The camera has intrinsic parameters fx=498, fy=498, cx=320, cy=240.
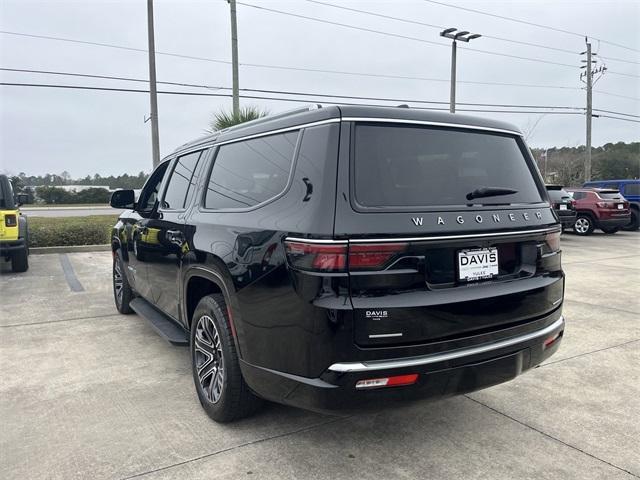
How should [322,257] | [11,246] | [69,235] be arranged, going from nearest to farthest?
[322,257] < [11,246] < [69,235]

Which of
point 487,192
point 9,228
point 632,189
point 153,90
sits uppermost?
point 153,90

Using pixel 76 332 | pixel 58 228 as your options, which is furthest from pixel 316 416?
pixel 58 228

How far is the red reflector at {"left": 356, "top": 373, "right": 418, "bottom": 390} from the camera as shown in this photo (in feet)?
7.41

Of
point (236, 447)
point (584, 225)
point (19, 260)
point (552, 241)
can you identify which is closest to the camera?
point (236, 447)

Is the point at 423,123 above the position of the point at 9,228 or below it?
above

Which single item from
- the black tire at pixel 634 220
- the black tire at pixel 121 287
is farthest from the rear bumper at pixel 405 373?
the black tire at pixel 634 220

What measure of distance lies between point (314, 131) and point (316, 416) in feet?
6.11

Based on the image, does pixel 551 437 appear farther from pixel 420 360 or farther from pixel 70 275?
pixel 70 275

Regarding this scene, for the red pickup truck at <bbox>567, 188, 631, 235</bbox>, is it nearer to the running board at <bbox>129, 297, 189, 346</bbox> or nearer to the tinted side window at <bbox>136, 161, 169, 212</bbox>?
the tinted side window at <bbox>136, 161, 169, 212</bbox>

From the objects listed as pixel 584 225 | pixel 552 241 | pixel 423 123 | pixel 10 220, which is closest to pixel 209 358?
pixel 423 123

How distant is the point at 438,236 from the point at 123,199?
3810 mm

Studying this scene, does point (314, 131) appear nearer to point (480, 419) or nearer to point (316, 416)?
point (316, 416)

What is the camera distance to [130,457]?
2764 millimetres

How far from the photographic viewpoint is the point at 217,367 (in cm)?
318
